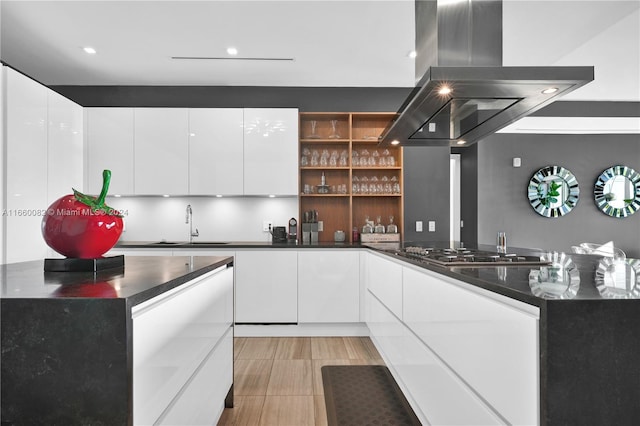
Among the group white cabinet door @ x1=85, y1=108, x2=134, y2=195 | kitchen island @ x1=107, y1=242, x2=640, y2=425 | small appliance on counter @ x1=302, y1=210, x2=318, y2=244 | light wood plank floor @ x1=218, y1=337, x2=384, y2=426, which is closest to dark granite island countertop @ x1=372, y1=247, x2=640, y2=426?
kitchen island @ x1=107, y1=242, x2=640, y2=425

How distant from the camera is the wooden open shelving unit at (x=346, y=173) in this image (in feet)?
14.3

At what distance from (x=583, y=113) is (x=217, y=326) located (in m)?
6.10

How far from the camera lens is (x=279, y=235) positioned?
412 centimetres

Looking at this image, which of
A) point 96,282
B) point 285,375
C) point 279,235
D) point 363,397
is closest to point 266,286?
point 279,235

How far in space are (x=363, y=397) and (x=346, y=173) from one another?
8.71 feet

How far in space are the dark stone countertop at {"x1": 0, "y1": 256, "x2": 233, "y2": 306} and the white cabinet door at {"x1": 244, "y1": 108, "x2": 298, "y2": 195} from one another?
2.61 m

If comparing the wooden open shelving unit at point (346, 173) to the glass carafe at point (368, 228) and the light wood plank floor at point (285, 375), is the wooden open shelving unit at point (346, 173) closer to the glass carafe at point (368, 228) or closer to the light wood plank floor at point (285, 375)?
the glass carafe at point (368, 228)

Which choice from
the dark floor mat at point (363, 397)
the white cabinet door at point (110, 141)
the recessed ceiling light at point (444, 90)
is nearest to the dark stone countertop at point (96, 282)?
the dark floor mat at point (363, 397)

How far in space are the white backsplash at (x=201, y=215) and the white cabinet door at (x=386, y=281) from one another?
4.39 ft

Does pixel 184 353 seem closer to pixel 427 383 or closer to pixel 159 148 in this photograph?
pixel 427 383

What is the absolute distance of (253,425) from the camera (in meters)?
2.06

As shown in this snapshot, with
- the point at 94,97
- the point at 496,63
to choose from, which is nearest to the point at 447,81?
the point at 496,63

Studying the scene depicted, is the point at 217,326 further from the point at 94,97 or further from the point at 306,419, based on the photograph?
the point at 94,97

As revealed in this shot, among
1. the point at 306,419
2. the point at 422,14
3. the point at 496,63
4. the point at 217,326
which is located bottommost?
the point at 306,419
